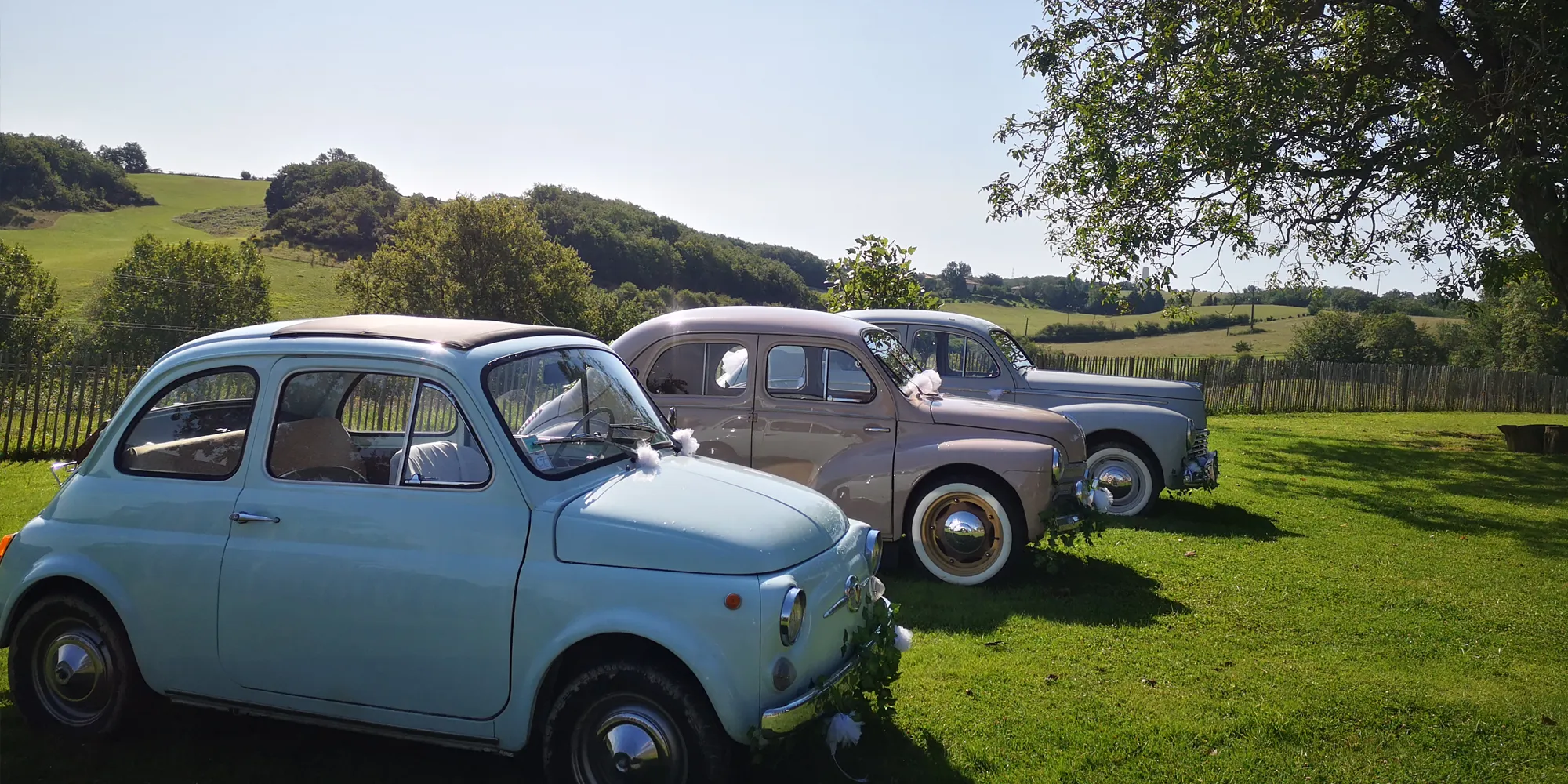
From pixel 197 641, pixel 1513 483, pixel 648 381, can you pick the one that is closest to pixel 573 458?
pixel 197 641

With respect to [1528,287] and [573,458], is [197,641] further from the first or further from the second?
[1528,287]

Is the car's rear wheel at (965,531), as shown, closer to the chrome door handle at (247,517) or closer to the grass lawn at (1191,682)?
the grass lawn at (1191,682)

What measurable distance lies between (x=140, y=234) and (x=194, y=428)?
272 ft

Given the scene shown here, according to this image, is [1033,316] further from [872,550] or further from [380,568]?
[380,568]

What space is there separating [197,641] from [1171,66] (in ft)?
53.6

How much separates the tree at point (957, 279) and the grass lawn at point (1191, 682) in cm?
1934

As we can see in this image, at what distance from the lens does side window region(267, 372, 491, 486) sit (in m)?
3.90

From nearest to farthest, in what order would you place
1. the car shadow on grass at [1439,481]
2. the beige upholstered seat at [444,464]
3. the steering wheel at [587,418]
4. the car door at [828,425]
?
the beige upholstered seat at [444,464] → the steering wheel at [587,418] → the car door at [828,425] → the car shadow on grass at [1439,481]

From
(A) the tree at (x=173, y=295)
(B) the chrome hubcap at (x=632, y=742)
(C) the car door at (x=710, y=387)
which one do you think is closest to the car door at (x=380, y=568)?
(B) the chrome hubcap at (x=632, y=742)

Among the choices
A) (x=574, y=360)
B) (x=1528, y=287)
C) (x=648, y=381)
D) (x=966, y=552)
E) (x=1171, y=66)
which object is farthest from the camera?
(x=1528, y=287)

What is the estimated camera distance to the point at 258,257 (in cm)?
5862

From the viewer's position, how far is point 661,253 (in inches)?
2237

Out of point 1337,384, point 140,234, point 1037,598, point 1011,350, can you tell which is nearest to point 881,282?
point 1011,350

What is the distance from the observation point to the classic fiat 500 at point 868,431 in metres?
7.03
